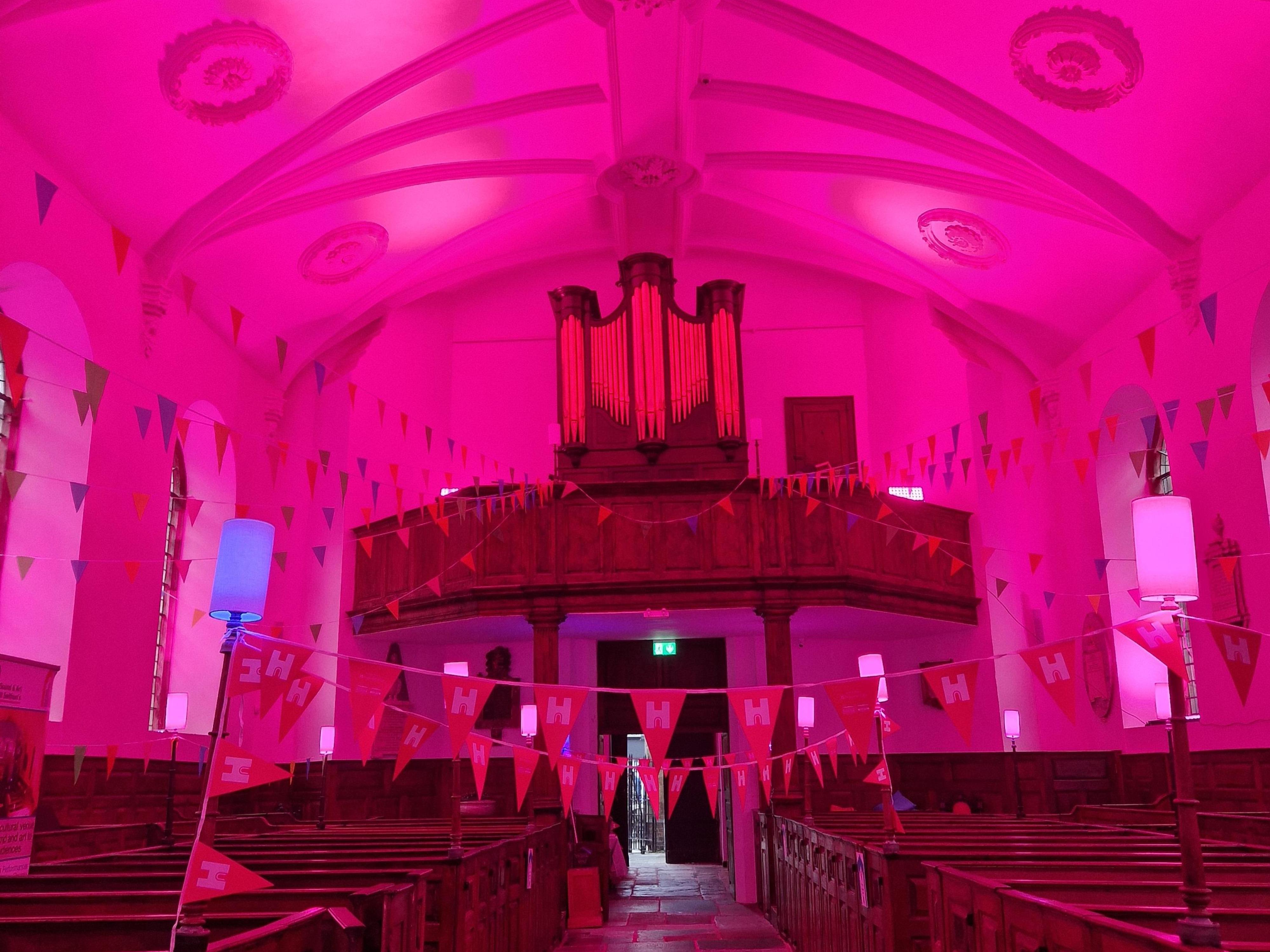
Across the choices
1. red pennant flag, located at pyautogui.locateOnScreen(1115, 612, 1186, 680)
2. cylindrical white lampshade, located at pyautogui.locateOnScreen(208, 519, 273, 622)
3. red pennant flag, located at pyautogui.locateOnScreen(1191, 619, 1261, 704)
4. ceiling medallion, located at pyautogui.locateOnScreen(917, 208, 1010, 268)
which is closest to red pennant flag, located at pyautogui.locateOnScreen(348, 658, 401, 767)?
cylindrical white lampshade, located at pyautogui.locateOnScreen(208, 519, 273, 622)

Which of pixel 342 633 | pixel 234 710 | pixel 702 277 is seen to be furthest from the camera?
pixel 702 277

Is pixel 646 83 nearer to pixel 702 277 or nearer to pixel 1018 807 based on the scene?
pixel 702 277

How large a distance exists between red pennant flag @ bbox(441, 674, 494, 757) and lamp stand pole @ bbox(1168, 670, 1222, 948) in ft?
12.4

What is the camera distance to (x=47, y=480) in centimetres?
954

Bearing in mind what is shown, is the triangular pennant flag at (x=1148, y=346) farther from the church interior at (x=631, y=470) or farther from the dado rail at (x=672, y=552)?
the dado rail at (x=672, y=552)

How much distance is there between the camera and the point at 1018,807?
38.8ft

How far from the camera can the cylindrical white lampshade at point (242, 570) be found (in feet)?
12.9

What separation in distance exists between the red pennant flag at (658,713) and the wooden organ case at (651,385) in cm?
646

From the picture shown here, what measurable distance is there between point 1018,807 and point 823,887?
4.80 m

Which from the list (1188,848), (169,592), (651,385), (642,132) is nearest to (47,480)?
(169,592)

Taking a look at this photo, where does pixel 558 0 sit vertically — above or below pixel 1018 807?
above

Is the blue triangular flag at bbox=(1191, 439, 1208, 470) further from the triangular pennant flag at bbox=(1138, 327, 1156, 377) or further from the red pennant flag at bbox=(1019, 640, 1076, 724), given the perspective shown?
the red pennant flag at bbox=(1019, 640, 1076, 724)

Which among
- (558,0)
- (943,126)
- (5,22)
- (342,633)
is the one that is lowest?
(342,633)

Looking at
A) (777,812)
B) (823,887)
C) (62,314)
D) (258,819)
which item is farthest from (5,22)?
(777,812)
